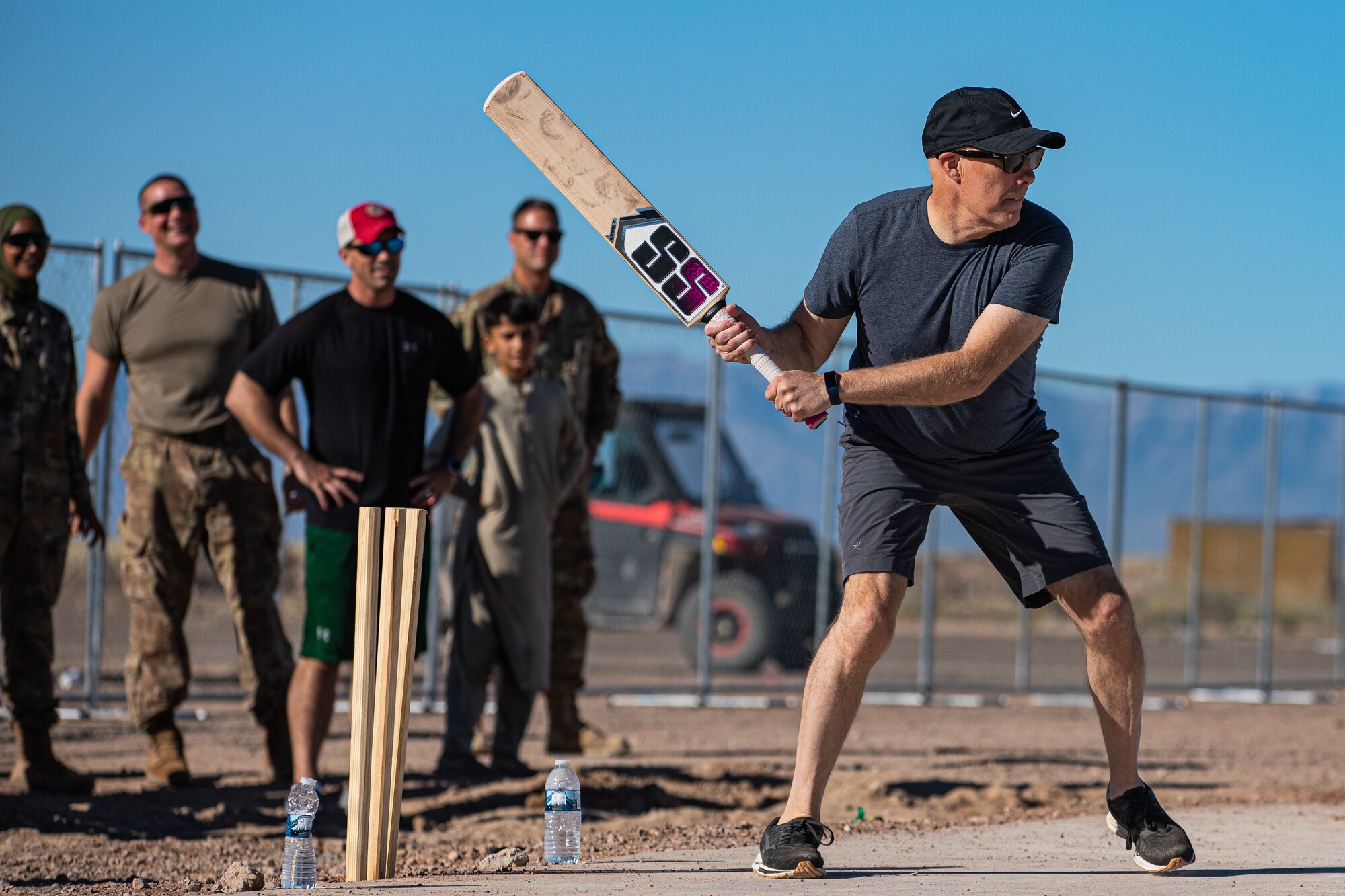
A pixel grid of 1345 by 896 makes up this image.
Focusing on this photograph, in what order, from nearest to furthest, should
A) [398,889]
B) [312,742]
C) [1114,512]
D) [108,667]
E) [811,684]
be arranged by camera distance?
[398,889] → [811,684] → [312,742] → [108,667] → [1114,512]

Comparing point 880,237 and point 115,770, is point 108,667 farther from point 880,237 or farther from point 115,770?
point 880,237

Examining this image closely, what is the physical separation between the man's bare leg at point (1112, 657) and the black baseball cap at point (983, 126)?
1.12 m

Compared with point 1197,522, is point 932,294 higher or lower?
higher

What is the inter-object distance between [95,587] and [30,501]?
2.38 meters

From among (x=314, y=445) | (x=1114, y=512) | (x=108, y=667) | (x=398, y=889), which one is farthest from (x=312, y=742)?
(x=1114, y=512)

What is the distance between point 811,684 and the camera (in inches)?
167

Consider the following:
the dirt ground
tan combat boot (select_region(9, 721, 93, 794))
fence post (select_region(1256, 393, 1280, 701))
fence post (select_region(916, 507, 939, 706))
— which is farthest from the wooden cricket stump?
fence post (select_region(1256, 393, 1280, 701))

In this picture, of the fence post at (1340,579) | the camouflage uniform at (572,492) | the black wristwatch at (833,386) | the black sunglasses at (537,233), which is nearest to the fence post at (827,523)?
the camouflage uniform at (572,492)

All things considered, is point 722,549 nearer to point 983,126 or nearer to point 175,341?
point 175,341

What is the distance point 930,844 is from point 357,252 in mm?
2936

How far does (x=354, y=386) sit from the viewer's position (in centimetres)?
599

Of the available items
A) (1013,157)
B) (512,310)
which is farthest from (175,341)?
(1013,157)

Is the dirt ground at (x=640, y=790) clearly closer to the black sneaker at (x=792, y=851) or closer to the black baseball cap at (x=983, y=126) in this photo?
the black sneaker at (x=792, y=851)

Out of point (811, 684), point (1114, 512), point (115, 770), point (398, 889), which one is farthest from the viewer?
point (1114, 512)
